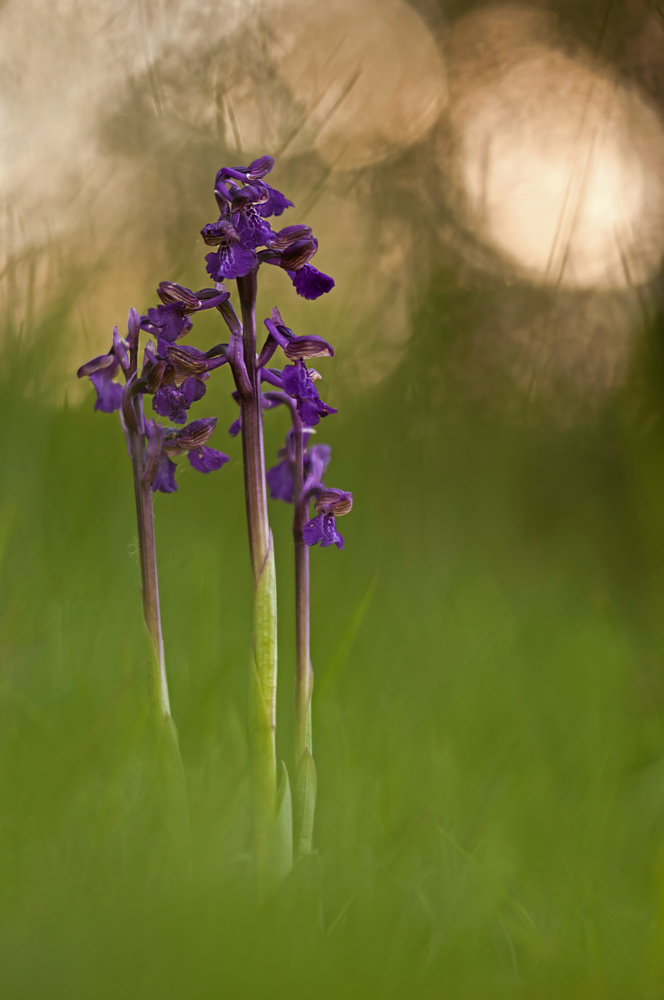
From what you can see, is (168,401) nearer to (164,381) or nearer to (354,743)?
(164,381)

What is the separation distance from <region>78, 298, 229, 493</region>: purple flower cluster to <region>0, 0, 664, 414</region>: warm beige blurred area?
42.2 inches

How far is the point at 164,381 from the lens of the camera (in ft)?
4.86

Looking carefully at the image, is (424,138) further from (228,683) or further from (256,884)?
(256,884)

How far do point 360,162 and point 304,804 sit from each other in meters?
3.44

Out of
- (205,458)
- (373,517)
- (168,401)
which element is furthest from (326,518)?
(373,517)

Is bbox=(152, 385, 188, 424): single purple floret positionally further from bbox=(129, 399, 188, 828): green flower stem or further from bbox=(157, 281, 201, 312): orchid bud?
bbox=(157, 281, 201, 312): orchid bud

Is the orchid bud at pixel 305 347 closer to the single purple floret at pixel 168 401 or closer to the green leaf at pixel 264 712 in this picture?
the single purple floret at pixel 168 401

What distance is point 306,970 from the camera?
0.96 m

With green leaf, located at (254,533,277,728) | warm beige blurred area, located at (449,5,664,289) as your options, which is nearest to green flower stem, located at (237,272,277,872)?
green leaf, located at (254,533,277,728)

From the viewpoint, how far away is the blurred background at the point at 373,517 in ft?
3.68

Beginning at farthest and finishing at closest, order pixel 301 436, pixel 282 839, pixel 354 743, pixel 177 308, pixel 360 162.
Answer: pixel 360 162, pixel 354 743, pixel 301 436, pixel 177 308, pixel 282 839

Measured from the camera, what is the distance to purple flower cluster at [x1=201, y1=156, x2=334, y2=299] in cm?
143

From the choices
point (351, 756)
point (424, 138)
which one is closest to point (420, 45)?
point (424, 138)

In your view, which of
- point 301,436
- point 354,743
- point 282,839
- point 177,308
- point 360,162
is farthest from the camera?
point 360,162
